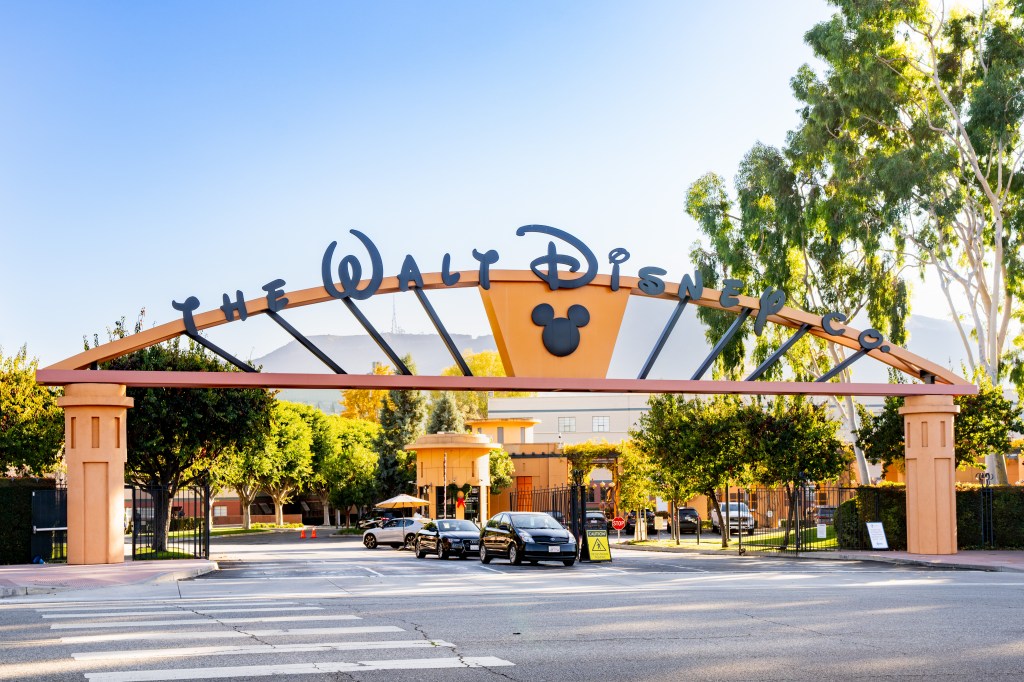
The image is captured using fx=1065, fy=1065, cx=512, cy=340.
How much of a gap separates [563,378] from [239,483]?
43.1 meters

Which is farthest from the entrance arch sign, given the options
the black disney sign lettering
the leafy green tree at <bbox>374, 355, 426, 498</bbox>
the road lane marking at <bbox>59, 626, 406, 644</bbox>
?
the leafy green tree at <bbox>374, 355, 426, 498</bbox>

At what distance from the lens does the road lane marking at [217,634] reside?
10.8 meters

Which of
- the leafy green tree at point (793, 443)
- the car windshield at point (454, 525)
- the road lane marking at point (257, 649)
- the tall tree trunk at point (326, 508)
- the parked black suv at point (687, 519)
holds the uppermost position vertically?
the leafy green tree at point (793, 443)

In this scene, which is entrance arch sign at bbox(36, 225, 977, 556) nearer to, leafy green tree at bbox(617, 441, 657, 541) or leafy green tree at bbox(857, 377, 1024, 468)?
leafy green tree at bbox(857, 377, 1024, 468)

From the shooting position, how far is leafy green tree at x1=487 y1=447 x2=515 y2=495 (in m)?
67.4

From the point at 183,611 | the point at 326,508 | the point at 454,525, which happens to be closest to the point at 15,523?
the point at 454,525

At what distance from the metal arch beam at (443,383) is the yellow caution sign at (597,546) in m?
4.98

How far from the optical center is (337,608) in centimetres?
1464

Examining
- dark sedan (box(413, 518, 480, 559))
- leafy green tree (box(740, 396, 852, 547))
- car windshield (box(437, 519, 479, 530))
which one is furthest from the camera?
leafy green tree (box(740, 396, 852, 547))

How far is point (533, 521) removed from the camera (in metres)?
29.2

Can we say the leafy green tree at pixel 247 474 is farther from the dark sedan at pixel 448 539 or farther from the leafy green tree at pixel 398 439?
the dark sedan at pixel 448 539

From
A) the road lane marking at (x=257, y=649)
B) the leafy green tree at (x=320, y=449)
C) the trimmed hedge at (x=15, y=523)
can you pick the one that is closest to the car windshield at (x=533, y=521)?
the trimmed hedge at (x=15, y=523)

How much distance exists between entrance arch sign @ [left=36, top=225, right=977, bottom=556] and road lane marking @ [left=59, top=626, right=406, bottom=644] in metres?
12.8

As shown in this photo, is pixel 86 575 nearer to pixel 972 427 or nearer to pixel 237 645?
pixel 237 645
